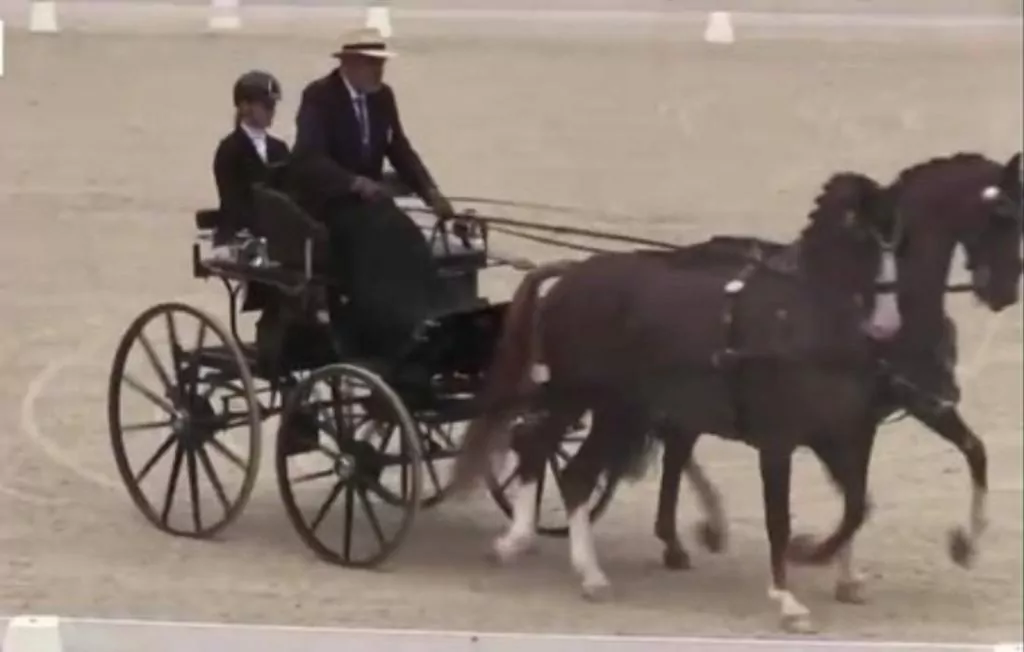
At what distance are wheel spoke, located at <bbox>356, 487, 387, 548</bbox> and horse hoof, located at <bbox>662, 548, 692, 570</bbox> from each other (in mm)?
397

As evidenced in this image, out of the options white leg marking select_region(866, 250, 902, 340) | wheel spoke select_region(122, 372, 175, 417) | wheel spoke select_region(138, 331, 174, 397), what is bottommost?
wheel spoke select_region(122, 372, 175, 417)

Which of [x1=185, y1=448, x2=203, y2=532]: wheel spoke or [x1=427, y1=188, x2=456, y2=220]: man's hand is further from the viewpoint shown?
[x1=185, y1=448, x2=203, y2=532]: wheel spoke

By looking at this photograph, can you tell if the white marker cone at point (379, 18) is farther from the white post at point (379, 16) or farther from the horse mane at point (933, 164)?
the horse mane at point (933, 164)

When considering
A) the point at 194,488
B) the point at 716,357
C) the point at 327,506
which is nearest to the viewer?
the point at 716,357

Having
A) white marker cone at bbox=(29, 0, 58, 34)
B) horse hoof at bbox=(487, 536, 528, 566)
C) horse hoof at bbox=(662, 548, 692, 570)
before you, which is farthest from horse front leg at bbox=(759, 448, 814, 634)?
white marker cone at bbox=(29, 0, 58, 34)

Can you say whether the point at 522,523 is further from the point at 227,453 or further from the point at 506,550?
the point at 227,453

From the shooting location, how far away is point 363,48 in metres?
2.87

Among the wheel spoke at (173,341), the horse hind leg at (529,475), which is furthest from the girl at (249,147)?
the horse hind leg at (529,475)

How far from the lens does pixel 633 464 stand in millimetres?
2842

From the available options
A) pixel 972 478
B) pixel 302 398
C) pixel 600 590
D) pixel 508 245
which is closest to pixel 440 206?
pixel 508 245

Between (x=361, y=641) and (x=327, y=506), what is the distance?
0.26 meters

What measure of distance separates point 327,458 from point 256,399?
14 cm

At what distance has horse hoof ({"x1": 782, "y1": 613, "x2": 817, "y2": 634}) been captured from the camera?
2.79 metres

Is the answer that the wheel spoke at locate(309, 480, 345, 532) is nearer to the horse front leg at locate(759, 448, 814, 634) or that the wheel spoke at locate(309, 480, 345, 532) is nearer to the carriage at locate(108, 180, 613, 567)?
the carriage at locate(108, 180, 613, 567)
